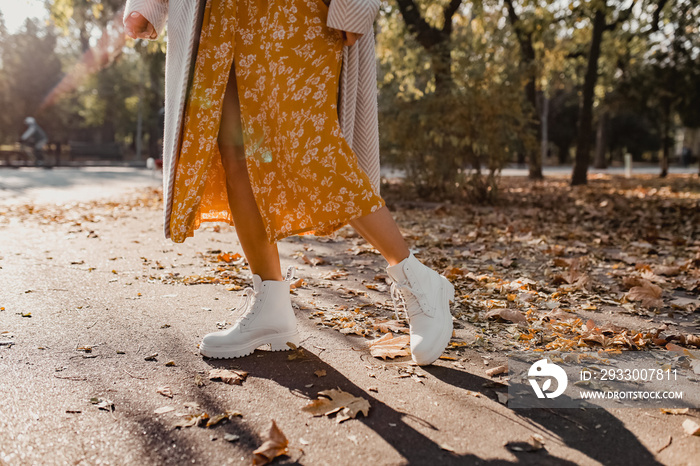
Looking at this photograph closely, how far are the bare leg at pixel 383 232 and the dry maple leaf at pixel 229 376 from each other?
2.14ft

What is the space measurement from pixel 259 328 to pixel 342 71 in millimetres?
1012

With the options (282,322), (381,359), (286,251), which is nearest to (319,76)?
(282,322)

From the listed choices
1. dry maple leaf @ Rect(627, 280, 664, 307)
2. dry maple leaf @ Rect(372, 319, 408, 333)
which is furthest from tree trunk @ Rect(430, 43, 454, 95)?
dry maple leaf @ Rect(372, 319, 408, 333)

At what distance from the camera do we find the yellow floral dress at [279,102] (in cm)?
205

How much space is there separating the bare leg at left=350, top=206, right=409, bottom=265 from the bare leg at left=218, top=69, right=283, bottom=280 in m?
0.36

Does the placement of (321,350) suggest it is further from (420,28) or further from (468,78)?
(420,28)

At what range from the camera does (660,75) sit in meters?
18.8

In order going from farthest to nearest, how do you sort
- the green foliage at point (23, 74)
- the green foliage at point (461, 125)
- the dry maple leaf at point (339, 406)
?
the green foliage at point (23, 74), the green foliage at point (461, 125), the dry maple leaf at point (339, 406)

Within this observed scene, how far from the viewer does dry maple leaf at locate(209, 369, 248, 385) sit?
1982 mm

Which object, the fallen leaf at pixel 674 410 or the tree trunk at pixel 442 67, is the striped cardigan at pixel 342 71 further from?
the tree trunk at pixel 442 67

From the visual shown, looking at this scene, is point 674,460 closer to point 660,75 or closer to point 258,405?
point 258,405

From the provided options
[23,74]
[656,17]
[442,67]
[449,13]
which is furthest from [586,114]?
[23,74]

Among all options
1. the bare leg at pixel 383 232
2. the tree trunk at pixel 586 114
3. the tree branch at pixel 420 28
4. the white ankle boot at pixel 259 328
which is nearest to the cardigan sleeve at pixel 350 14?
the bare leg at pixel 383 232

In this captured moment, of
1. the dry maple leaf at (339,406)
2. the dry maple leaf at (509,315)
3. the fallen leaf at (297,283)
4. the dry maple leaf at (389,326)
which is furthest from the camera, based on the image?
the fallen leaf at (297,283)
